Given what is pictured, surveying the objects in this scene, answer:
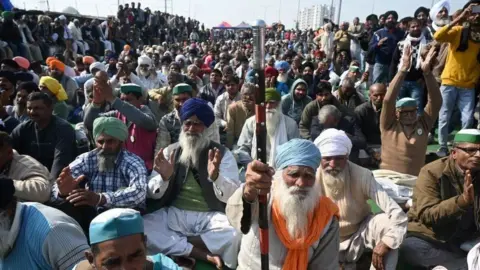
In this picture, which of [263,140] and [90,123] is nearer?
[263,140]

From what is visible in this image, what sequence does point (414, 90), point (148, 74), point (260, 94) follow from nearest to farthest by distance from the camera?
point (260, 94) → point (414, 90) → point (148, 74)

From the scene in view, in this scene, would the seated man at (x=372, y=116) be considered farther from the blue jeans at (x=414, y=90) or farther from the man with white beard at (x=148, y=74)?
the man with white beard at (x=148, y=74)

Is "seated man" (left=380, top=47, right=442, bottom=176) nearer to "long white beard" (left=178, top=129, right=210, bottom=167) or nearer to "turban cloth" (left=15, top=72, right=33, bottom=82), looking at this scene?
"long white beard" (left=178, top=129, right=210, bottom=167)

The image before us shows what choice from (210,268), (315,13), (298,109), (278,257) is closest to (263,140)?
(278,257)

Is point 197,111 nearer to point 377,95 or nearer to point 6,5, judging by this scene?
point 377,95

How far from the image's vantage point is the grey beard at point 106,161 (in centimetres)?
328

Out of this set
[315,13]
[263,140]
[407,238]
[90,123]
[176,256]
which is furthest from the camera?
[315,13]

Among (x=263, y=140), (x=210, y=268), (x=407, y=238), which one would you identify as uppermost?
(x=263, y=140)

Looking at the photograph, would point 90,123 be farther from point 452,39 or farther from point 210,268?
A: point 452,39

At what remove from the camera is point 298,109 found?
21.4 feet

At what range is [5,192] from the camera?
215cm

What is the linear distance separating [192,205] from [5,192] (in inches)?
65.1

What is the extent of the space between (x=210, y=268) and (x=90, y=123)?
2073 millimetres

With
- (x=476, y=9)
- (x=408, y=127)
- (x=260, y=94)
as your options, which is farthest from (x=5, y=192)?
(x=476, y=9)
